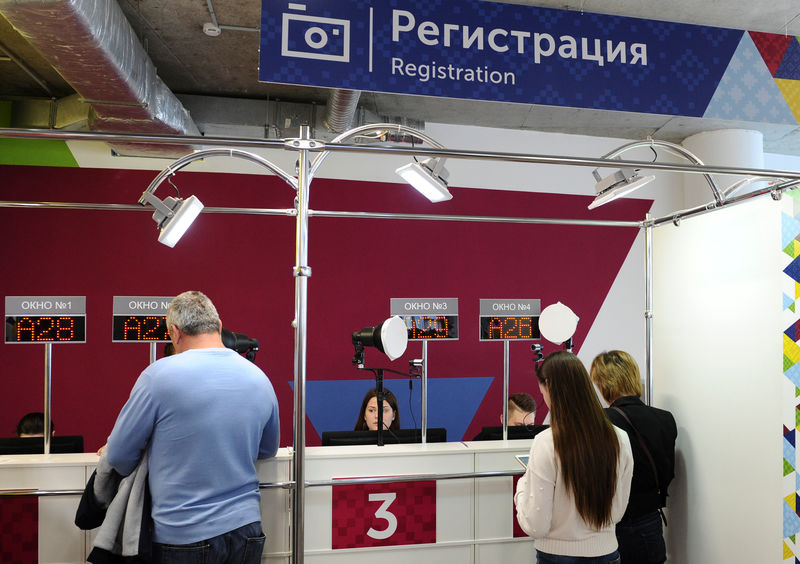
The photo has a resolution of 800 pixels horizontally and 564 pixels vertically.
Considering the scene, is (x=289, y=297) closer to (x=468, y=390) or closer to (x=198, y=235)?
(x=198, y=235)

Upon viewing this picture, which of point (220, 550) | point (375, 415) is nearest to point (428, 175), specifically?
point (220, 550)

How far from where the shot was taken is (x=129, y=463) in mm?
2059

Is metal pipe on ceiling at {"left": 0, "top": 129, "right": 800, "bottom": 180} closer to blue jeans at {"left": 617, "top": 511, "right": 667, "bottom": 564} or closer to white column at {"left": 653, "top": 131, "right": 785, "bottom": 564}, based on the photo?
white column at {"left": 653, "top": 131, "right": 785, "bottom": 564}

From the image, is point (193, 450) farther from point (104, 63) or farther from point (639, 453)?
point (104, 63)

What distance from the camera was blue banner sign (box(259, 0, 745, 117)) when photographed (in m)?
2.62

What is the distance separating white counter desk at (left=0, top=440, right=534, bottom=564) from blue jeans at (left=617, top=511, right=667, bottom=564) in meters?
0.48

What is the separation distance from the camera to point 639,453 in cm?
269

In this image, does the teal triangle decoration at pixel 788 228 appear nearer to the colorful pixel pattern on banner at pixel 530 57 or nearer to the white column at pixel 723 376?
the white column at pixel 723 376

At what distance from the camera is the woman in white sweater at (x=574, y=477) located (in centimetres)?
197

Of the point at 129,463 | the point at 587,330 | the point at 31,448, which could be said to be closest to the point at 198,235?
the point at 31,448

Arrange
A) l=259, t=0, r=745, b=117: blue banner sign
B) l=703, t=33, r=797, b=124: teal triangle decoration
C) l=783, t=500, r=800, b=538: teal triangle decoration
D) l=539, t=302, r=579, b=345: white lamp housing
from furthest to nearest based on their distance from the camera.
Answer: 1. l=539, t=302, r=579, b=345: white lamp housing
2. l=703, t=33, r=797, b=124: teal triangle decoration
3. l=259, t=0, r=745, b=117: blue banner sign
4. l=783, t=500, r=800, b=538: teal triangle decoration

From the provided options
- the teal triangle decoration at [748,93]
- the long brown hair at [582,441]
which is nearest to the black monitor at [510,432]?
the long brown hair at [582,441]

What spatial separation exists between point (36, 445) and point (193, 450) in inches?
57.4

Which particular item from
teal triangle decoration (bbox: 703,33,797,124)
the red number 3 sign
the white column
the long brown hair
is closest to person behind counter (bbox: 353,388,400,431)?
the red number 3 sign
